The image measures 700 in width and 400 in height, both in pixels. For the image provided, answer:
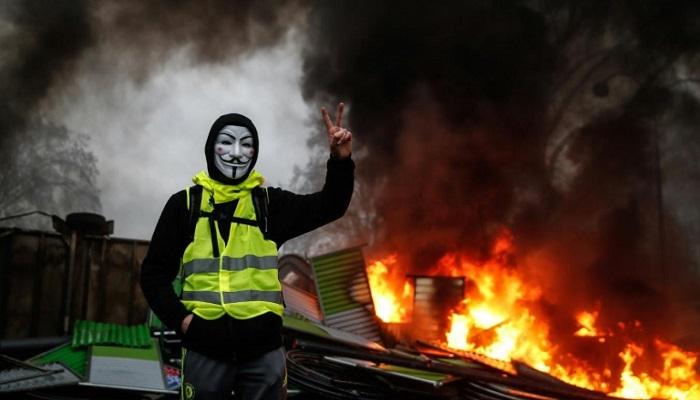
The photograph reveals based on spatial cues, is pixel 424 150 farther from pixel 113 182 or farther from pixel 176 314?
pixel 176 314

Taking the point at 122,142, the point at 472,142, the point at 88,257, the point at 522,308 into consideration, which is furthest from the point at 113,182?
the point at 522,308

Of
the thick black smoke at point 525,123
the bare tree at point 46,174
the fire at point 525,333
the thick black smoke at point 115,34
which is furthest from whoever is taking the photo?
the thick black smoke at point 525,123

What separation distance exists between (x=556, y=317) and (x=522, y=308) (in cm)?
62

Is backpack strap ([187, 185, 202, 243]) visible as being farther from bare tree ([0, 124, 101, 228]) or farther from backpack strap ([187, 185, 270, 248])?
bare tree ([0, 124, 101, 228])

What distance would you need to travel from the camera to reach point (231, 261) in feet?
8.82

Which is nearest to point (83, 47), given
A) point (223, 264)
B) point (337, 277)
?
point (337, 277)

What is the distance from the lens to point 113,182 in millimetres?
12633

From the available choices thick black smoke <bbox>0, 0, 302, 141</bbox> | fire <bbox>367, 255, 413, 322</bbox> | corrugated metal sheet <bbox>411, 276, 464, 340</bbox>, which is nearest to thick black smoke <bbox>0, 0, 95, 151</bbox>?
thick black smoke <bbox>0, 0, 302, 141</bbox>

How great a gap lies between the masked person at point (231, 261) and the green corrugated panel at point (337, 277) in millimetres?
6883

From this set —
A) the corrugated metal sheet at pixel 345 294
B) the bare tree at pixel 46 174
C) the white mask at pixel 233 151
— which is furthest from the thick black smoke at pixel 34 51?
the white mask at pixel 233 151

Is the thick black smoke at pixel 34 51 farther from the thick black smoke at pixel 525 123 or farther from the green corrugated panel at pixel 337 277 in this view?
the green corrugated panel at pixel 337 277

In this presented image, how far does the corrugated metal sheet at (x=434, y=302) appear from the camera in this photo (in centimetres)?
1055

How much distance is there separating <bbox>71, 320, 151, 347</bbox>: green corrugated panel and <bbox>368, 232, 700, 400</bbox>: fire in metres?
4.72

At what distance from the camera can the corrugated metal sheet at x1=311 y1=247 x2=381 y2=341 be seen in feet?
31.6
